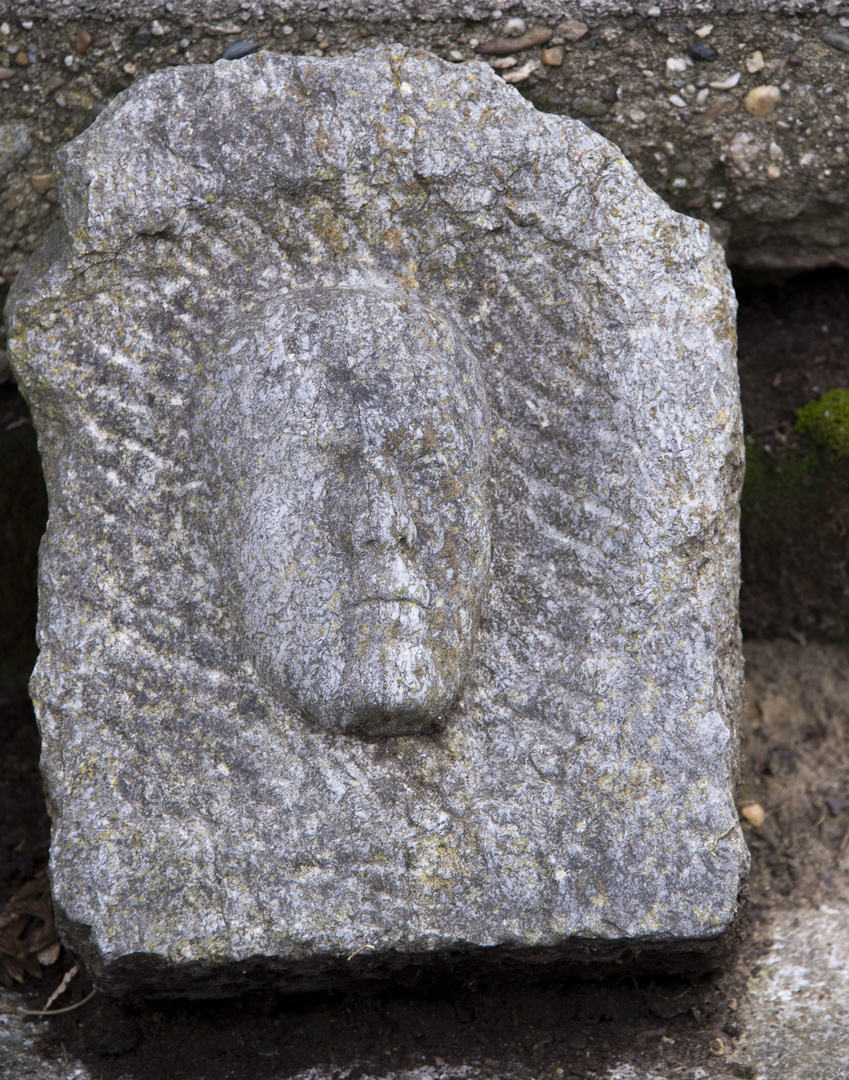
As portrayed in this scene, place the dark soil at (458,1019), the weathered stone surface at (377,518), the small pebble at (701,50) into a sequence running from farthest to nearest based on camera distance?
the small pebble at (701,50), the dark soil at (458,1019), the weathered stone surface at (377,518)

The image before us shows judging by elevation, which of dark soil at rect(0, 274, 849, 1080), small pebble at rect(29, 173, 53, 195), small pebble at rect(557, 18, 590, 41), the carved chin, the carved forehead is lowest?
dark soil at rect(0, 274, 849, 1080)

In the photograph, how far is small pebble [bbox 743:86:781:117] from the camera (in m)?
3.03

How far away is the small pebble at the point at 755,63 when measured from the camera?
300cm

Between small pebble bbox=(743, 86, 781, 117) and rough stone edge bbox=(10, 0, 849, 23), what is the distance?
205 mm

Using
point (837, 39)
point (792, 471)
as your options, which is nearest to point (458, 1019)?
point (792, 471)

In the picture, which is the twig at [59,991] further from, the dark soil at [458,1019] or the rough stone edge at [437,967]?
the rough stone edge at [437,967]

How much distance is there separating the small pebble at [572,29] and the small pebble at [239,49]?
2.87 ft

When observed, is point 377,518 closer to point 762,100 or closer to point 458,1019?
point 458,1019

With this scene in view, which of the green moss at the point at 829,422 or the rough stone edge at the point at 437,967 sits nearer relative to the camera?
the rough stone edge at the point at 437,967

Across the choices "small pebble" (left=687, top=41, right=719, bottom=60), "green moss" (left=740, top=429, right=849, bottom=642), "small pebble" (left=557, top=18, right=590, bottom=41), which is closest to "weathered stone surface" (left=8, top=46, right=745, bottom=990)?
"small pebble" (left=557, top=18, right=590, bottom=41)

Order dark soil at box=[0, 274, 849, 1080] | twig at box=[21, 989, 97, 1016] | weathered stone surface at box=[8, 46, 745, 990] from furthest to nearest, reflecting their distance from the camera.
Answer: twig at box=[21, 989, 97, 1016]
dark soil at box=[0, 274, 849, 1080]
weathered stone surface at box=[8, 46, 745, 990]

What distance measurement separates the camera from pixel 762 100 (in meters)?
3.04

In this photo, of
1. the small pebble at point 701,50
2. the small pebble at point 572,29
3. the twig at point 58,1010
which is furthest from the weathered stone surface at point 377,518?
the small pebble at point 701,50

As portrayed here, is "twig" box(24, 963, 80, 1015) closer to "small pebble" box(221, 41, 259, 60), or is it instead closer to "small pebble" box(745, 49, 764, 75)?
"small pebble" box(221, 41, 259, 60)
